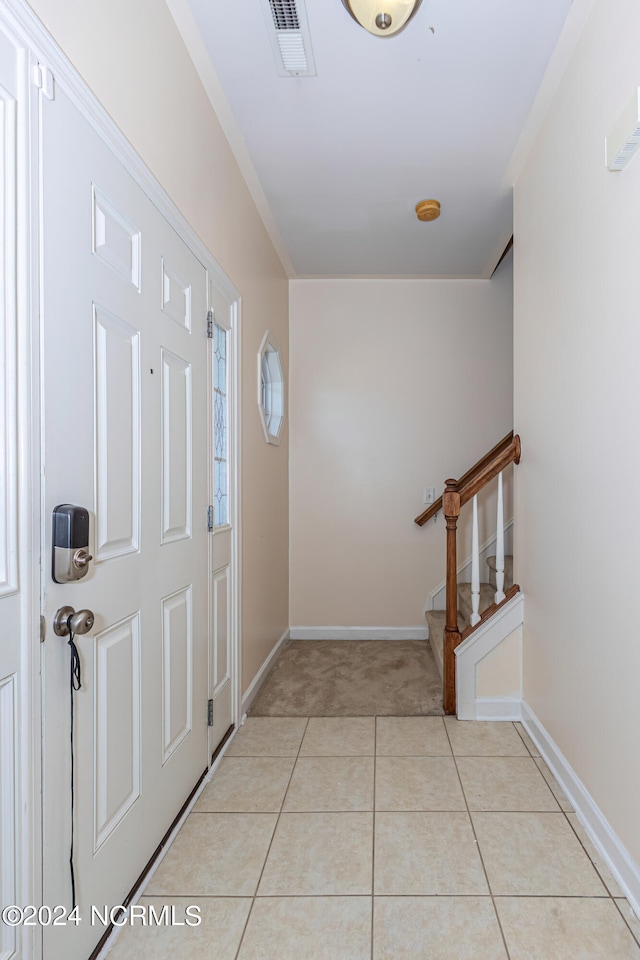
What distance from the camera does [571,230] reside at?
2010 mm

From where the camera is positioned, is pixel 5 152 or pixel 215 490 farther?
pixel 215 490

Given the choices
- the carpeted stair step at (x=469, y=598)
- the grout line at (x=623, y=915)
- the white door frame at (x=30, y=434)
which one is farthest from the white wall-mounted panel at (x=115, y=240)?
the carpeted stair step at (x=469, y=598)

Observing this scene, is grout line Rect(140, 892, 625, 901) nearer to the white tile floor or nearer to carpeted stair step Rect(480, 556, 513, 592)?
the white tile floor

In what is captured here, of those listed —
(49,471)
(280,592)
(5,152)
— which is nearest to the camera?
(5,152)

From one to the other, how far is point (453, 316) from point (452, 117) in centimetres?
187

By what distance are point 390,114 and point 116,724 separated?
94.8 inches

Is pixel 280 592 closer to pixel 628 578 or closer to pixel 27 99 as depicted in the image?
pixel 628 578

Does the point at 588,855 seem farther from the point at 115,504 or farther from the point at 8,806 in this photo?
the point at 115,504

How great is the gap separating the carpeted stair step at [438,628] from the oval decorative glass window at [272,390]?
1555 millimetres

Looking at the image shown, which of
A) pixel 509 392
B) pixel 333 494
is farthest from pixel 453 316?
pixel 333 494

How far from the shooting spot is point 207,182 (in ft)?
7.08

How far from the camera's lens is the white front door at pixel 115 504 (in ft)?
3.80

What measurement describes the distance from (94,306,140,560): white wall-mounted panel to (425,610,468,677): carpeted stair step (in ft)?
6.73

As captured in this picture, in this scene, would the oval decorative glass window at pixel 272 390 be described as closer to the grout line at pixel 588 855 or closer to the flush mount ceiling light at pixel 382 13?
the flush mount ceiling light at pixel 382 13
